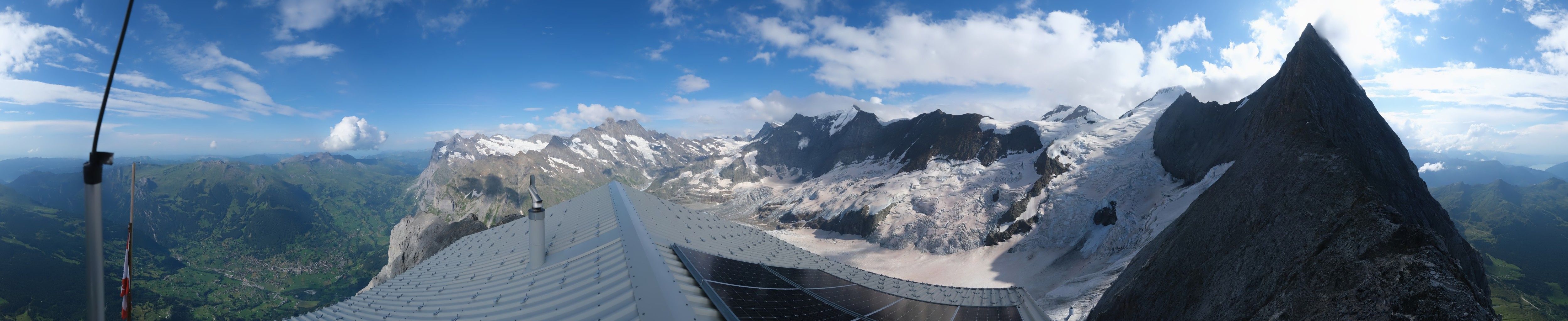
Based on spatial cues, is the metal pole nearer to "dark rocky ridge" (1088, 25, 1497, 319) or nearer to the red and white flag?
the red and white flag

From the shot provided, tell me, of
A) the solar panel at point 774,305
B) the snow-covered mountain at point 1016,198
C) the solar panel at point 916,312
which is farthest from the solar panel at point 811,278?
the snow-covered mountain at point 1016,198

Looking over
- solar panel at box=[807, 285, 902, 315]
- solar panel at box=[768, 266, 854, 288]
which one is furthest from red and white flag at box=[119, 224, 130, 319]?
solar panel at box=[768, 266, 854, 288]

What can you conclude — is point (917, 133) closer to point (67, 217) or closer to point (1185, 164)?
point (1185, 164)

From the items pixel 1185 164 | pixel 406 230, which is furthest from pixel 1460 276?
pixel 406 230

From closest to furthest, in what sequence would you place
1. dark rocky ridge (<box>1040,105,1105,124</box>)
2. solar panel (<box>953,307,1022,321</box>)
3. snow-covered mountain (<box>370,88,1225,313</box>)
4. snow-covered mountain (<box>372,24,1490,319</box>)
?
1. solar panel (<box>953,307,1022,321</box>)
2. snow-covered mountain (<box>372,24,1490,319</box>)
3. snow-covered mountain (<box>370,88,1225,313</box>)
4. dark rocky ridge (<box>1040,105,1105,124</box>)

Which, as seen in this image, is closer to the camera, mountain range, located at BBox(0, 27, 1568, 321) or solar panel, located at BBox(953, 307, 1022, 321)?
mountain range, located at BBox(0, 27, 1568, 321)

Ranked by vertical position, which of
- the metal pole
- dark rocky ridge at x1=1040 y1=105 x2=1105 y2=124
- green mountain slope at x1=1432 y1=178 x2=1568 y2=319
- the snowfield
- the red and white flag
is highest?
dark rocky ridge at x1=1040 y1=105 x2=1105 y2=124

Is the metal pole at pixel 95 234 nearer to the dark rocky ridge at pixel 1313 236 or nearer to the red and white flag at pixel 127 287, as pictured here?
the red and white flag at pixel 127 287
